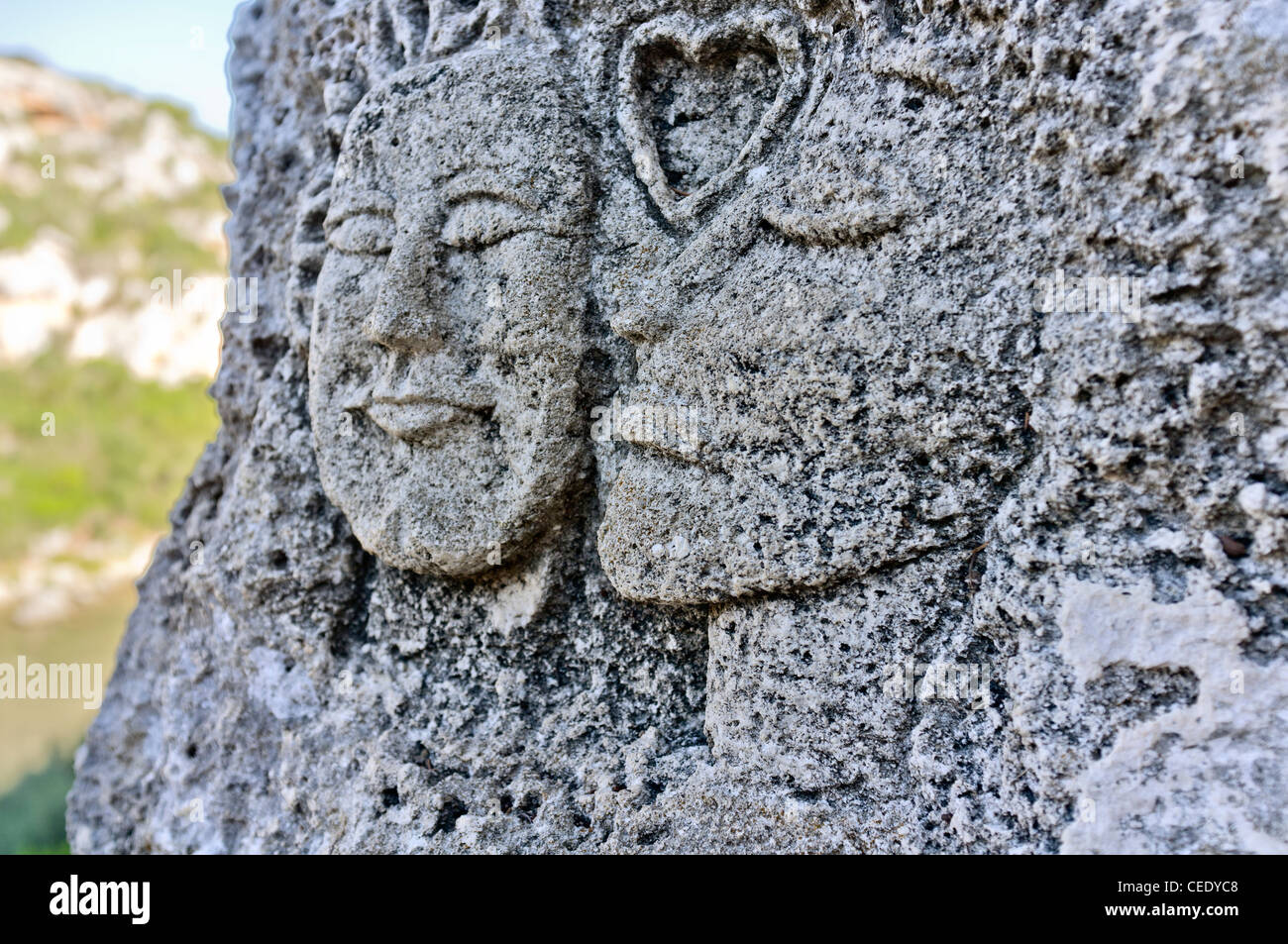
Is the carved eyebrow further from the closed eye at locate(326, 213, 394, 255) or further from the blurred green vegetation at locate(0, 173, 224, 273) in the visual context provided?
the blurred green vegetation at locate(0, 173, 224, 273)

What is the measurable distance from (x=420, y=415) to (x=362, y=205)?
15.0 inches

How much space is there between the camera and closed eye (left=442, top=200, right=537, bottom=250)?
153 centimetres

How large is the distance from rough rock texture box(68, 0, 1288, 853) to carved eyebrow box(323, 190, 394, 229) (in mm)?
21

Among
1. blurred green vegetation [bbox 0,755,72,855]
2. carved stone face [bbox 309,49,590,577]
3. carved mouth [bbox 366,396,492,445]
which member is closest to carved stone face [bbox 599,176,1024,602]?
carved stone face [bbox 309,49,590,577]

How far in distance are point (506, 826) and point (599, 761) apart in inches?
6.7

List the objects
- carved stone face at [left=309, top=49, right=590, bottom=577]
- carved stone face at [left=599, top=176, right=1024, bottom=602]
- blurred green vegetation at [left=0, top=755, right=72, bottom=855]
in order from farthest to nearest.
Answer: blurred green vegetation at [left=0, top=755, right=72, bottom=855] → carved stone face at [left=309, top=49, right=590, bottom=577] → carved stone face at [left=599, top=176, right=1024, bottom=602]

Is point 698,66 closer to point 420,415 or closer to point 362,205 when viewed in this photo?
point 362,205

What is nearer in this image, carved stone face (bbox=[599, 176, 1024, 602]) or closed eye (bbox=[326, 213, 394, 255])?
carved stone face (bbox=[599, 176, 1024, 602])

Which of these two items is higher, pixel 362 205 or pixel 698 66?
pixel 698 66

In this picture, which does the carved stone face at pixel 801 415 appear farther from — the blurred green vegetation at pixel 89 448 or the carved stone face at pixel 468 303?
the blurred green vegetation at pixel 89 448

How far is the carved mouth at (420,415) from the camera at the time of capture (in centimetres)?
159

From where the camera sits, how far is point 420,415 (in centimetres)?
159

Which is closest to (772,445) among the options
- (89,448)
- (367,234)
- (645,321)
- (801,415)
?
(801,415)

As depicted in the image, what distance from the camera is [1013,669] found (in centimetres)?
119
